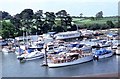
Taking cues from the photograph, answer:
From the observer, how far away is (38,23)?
36.9 ft

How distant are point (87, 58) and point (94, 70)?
100 cm

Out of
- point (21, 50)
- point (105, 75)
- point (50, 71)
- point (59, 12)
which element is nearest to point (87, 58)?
point (50, 71)

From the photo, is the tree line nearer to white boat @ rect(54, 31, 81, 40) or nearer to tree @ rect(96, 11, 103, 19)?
white boat @ rect(54, 31, 81, 40)

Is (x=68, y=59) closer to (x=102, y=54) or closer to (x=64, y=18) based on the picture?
(x=102, y=54)

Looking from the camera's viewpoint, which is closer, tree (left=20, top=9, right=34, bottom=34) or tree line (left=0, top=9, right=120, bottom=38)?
tree line (left=0, top=9, right=120, bottom=38)

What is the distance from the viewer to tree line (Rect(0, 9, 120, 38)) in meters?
10.9

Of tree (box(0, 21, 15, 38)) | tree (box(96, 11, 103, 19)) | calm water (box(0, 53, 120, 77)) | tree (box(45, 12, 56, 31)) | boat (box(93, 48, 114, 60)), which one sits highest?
tree (box(96, 11, 103, 19))

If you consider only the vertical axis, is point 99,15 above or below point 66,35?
above

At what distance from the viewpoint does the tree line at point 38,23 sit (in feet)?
35.6

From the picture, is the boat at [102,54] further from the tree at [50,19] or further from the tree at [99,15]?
the tree at [99,15]

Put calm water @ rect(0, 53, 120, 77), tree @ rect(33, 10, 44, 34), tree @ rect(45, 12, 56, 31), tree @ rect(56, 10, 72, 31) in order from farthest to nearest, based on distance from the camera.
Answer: tree @ rect(56, 10, 72, 31) < tree @ rect(45, 12, 56, 31) < tree @ rect(33, 10, 44, 34) < calm water @ rect(0, 53, 120, 77)

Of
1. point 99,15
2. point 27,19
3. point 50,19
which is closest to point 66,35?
point 50,19

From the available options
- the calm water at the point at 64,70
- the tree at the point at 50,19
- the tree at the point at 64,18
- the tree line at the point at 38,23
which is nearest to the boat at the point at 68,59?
the calm water at the point at 64,70

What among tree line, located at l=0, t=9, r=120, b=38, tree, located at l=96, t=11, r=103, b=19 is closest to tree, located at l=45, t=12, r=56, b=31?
tree line, located at l=0, t=9, r=120, b=38
